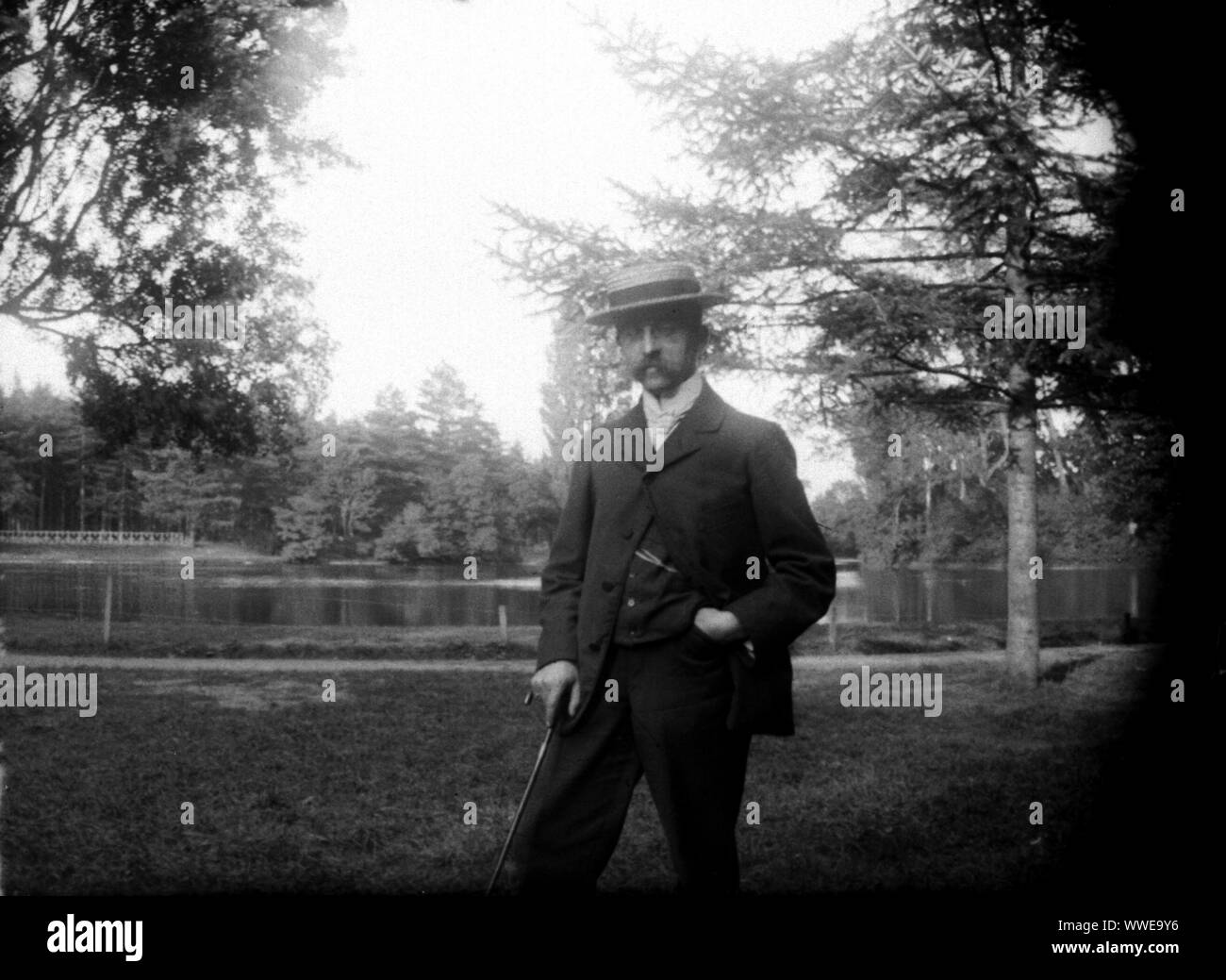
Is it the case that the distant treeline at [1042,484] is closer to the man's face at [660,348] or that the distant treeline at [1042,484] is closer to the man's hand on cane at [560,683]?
the man's face at [660,348]

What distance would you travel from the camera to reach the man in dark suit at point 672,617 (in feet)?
8.38

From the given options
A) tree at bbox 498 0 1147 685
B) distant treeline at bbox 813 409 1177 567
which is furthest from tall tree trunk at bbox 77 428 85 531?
distant treeline at bbox 813 409 1177 567

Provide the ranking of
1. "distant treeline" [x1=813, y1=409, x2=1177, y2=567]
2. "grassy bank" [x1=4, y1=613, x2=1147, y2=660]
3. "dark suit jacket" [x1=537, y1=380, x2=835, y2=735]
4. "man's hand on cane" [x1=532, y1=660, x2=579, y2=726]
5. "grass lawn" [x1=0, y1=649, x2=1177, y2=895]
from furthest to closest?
"distant treeline" [x1=813, y1=409, x2=1177, y2=567] → "grassy bank" [x1=4, y1=613, x2=1147, y2=660] → "grass lawn" [x1=0, y1=649, x2=1177, y2=895] → "man's hand on cane" [x1=532, y1=660, x2=579, y2=726] → "dark suit jacket" [x1=537, y1=380, x2=835, y2=735]

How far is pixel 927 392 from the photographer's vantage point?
4008mm

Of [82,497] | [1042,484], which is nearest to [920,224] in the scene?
[1042,484]

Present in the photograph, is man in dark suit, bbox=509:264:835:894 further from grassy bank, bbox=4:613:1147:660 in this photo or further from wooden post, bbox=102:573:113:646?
wooden post, bbox=102:573:113:646

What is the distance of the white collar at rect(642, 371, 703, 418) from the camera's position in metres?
2.74

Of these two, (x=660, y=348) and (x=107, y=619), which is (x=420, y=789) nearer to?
(x=107, y=619)

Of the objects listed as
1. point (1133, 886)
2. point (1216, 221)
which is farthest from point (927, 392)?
point (1133, 886)

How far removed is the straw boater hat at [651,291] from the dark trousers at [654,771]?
91 cm

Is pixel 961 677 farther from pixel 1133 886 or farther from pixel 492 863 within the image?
pixel 492 863

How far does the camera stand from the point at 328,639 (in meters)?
3.63

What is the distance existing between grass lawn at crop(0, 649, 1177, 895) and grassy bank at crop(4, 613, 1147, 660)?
0.09 m

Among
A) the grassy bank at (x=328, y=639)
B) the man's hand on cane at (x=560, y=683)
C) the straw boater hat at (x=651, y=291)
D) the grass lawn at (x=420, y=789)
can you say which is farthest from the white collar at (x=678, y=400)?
the grass lawn at (x=420, y=789)
